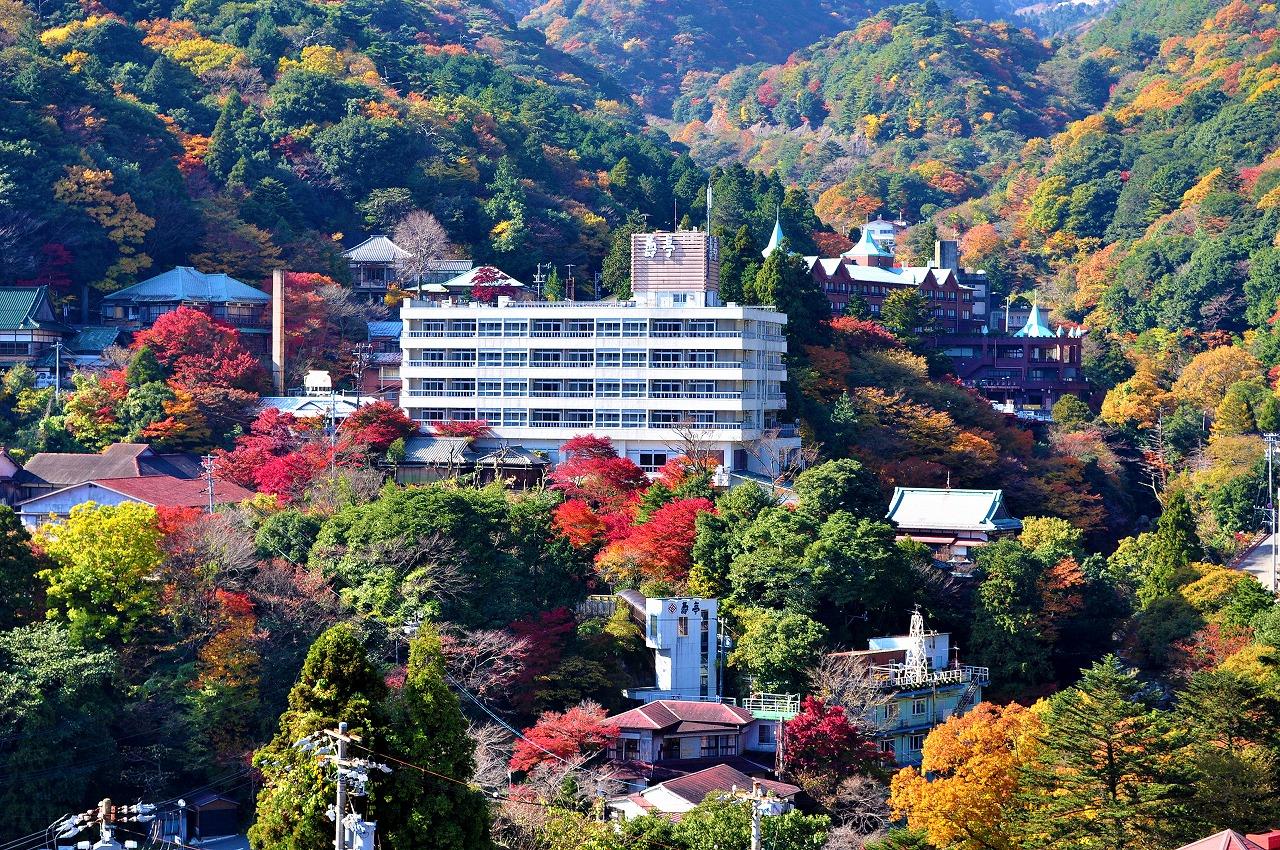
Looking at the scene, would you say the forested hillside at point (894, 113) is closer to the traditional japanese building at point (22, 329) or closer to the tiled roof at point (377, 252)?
the tiled roof at point (377, 252)

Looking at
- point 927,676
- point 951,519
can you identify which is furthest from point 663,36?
point 927,676

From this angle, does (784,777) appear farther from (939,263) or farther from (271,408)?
(939,263)

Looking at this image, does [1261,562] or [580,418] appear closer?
[580,418]

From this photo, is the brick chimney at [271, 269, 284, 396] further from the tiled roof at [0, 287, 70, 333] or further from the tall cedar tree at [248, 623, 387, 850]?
the tall cedar tree at [248, 623, 387, 850]

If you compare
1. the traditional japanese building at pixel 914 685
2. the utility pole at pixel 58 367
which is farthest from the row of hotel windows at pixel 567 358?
the traditional japanese building at pixel 914 685

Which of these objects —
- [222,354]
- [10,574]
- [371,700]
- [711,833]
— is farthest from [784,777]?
[222,354]

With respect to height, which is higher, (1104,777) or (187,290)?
(187,290)

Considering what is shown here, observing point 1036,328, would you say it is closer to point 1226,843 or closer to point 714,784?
point 714,784
